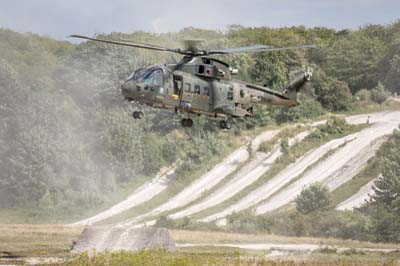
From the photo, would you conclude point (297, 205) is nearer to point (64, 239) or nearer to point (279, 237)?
point (279, 237)

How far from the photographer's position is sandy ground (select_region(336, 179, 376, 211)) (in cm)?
7569

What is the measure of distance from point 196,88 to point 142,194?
3898cm

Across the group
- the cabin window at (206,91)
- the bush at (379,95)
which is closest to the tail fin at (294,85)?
the cabin window at (206,91)

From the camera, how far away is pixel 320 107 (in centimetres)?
10462

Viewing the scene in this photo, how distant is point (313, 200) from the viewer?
7262 cm

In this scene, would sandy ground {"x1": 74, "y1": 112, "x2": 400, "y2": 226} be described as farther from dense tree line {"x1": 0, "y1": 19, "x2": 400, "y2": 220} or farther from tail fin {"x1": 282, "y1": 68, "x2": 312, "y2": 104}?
tail fin {"x1": 282, "y1": 68, "x2": 312, "y2": 104}

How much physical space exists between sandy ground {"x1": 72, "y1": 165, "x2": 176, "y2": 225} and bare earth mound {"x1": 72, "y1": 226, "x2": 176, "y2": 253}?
29.1m

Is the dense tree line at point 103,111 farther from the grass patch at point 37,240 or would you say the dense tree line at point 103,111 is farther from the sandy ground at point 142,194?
the grass patch at point 37,240

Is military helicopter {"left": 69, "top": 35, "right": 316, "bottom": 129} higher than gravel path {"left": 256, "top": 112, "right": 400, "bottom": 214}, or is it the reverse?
military helicopter {"left": 69, "top": 35, "right": 316, "bottom": 129}

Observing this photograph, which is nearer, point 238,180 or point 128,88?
point 128,88

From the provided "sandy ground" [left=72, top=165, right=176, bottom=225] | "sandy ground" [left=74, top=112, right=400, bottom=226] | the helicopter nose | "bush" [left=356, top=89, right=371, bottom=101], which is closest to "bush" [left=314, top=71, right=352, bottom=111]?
"bush" [left=356, top=89, right=371, bottom=101]

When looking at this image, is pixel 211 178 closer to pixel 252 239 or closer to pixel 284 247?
pixel 252 239

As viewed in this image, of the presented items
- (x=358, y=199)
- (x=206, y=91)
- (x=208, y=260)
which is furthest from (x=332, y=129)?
(x=208, y=260)

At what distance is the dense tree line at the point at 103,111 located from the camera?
86613mm
